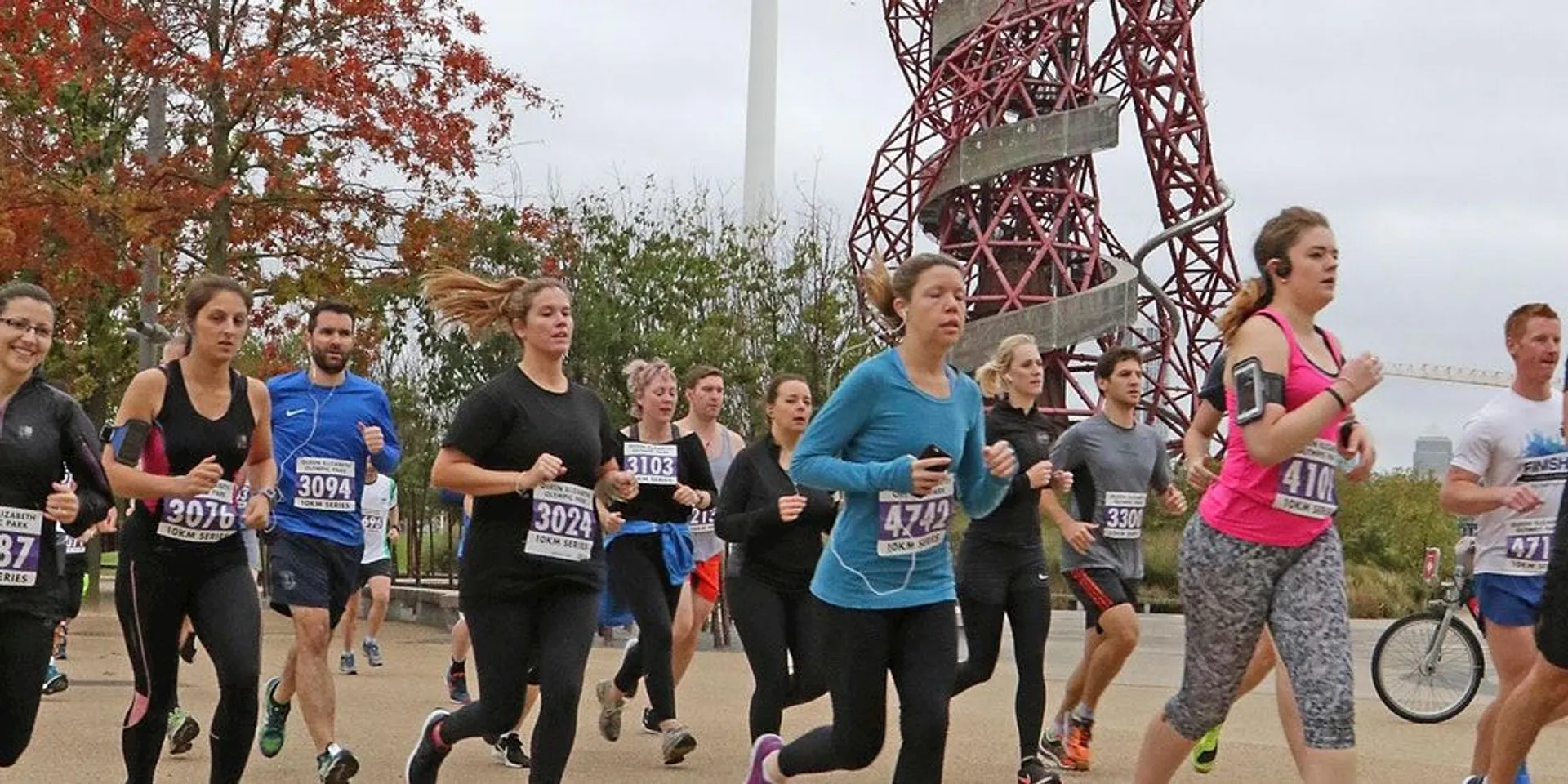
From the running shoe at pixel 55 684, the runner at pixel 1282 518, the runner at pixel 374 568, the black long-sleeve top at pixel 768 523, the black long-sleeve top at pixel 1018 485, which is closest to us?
the runner at pixel 1282 518

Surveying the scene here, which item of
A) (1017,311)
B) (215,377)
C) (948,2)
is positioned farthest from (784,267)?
(215,377)

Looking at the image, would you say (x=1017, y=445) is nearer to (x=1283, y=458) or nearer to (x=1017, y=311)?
(x=1283, y=458)

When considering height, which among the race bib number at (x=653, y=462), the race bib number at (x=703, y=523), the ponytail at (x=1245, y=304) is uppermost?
the ponytail at (x=1245, y=304)

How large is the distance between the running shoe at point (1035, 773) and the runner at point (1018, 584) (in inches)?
0.8

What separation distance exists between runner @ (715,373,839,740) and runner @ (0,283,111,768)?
2953 millimetres

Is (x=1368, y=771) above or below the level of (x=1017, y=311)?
below

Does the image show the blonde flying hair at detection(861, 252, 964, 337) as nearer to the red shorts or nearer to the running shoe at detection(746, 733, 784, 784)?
the running shoe at detection(746, 733, 784, 784)

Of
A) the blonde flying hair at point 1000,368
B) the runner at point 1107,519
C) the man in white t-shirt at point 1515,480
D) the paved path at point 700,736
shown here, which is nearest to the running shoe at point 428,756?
the paved path at point 700,736

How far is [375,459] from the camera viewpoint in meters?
9.48

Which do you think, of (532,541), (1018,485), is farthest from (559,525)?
(1018,485)

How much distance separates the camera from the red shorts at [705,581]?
10930 mm

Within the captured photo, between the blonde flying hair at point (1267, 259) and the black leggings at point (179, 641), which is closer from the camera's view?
the blonde flying hair at point (1267, 259)

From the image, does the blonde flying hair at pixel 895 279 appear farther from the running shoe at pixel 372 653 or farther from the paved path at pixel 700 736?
the running shoe at pixel 372 653

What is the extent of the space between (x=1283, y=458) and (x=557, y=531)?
247cm
